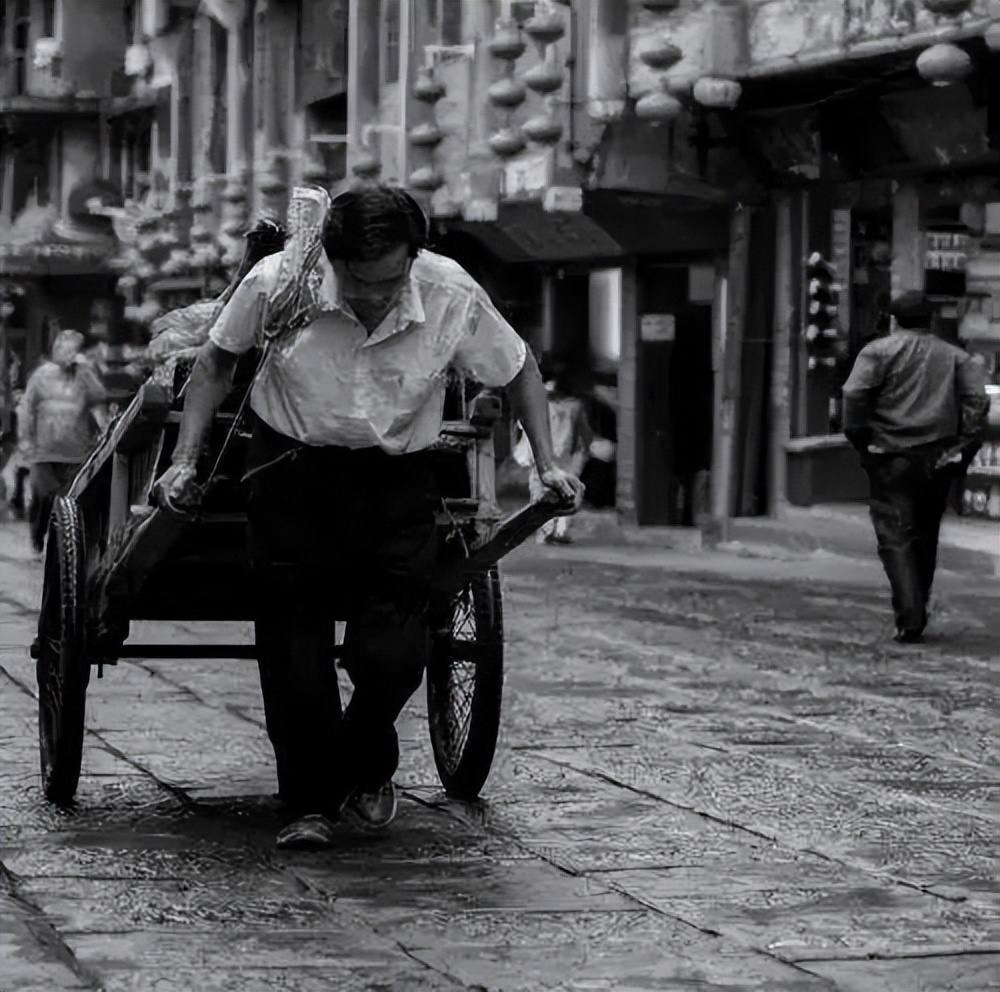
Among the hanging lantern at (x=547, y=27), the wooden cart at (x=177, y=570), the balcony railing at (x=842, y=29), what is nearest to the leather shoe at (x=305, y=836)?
the wooden cart at (x=177, y=570)

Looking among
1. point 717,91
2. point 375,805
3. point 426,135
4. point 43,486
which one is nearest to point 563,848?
point 375,805

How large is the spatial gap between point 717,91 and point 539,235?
656 cm

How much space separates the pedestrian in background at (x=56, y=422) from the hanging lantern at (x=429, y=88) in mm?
5415

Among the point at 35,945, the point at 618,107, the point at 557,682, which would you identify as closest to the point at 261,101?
the point at 618,107

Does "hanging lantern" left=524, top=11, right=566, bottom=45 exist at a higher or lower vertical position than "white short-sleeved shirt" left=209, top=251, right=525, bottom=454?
higher

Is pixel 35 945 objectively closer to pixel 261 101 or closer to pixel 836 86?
pixel 836 86

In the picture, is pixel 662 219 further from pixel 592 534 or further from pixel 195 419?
pixel 195 419

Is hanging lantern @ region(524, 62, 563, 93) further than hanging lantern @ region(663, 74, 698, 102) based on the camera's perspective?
Yes

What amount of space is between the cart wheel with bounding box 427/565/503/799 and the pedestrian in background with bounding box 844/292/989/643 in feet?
22.7

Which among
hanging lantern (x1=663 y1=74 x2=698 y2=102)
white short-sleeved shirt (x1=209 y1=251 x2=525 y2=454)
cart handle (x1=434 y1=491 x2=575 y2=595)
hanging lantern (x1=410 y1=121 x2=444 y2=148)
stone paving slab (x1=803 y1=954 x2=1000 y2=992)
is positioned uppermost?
hanging lantern (x1=663 y1=74 x2=698 y2=102)

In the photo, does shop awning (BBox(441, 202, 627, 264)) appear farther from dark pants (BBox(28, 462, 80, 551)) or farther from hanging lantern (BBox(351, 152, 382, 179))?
dark pants (BBox(28, 462, 80, 551))

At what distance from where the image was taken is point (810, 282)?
82.1ft

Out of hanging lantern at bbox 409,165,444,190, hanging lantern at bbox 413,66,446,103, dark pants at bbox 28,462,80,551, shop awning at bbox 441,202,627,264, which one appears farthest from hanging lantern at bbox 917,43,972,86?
hanging lantern at bbox 409,165,444,190

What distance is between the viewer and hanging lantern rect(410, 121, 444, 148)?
28.7m
